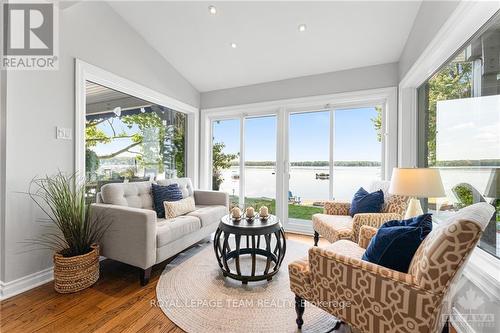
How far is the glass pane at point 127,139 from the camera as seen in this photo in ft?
8.91

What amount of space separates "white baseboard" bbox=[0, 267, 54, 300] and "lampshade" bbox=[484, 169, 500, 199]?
3.61 meters

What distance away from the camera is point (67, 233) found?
2006 mm

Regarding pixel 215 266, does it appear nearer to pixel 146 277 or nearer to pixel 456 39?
pixel 146 277

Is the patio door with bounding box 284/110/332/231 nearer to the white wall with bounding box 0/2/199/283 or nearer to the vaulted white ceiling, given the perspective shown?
the vaulted white ceiling

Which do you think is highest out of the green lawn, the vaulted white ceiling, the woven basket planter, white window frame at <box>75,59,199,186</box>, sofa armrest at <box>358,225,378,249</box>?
the vaulted white ceiling

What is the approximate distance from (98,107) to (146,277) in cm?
202

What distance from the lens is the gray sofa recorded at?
6.73 ft

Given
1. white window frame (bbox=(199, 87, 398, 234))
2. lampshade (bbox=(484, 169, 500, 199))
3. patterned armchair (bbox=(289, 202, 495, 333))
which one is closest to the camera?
patterned armchair (bbox=(289, 202, 495, 333))

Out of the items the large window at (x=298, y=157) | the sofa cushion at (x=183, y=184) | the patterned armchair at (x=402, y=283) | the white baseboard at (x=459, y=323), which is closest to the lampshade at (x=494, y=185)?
the patterned armchair at (x=402, y=283)

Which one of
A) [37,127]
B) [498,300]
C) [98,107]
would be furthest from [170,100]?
[498,300]

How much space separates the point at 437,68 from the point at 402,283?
224cm

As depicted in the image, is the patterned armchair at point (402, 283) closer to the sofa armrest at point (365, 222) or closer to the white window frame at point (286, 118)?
the sofa armrest at point (365, 222)

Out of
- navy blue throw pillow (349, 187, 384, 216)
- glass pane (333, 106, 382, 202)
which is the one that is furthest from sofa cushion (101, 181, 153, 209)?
glass pane (333, 106, 382, 202)

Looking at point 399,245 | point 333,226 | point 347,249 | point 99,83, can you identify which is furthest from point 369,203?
point 99,83
